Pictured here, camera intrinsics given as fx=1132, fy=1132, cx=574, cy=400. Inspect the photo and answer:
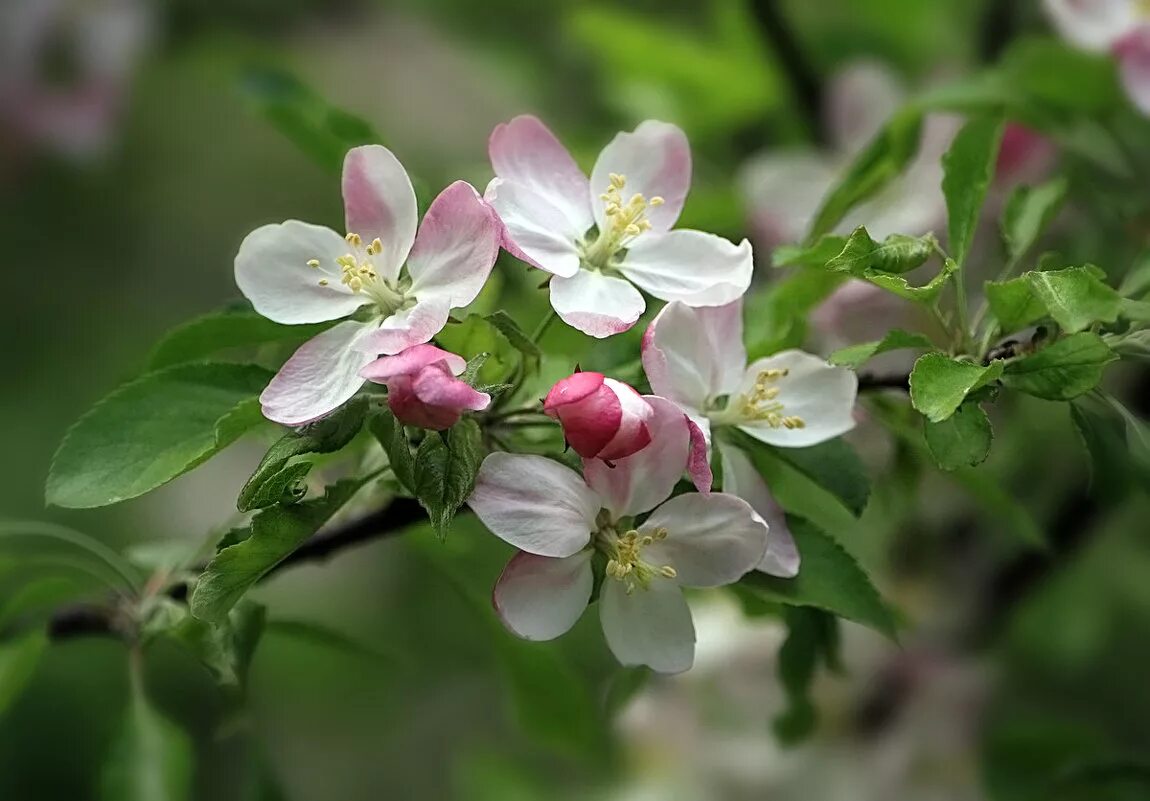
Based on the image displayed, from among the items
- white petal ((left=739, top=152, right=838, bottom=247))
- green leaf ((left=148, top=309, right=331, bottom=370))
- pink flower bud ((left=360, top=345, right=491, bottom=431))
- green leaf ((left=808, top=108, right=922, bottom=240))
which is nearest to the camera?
pink flower bud ((left=360, top=345, right=491, bottom=431))

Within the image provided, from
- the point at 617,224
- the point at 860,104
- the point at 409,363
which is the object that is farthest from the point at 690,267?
the point at 860,104

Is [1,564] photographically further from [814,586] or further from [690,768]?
[690,768]

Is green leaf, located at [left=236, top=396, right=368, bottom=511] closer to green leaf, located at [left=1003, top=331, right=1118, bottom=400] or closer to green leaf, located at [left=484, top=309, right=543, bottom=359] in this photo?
green leaf, located at [left=484, top=309, right=543, bottom=359]

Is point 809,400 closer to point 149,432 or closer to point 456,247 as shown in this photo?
point 456,247

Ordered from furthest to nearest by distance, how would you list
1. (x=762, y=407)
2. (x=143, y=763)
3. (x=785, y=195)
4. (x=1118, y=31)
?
(x=785, y=195) < (x=1118, y=31) < (x=143, y=763) < (x=762, y=407)

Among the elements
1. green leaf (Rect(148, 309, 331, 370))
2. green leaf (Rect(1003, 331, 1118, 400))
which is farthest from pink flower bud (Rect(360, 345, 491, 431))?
green leaf (Rect(1003, 331, 1118, 400))

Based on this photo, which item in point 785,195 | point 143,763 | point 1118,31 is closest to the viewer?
point 143,763

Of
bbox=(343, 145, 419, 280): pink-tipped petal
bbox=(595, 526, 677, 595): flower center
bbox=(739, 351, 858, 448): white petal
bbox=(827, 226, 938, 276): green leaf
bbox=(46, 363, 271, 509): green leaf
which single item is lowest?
bbox=(595, 526, 677, 595): flower center
